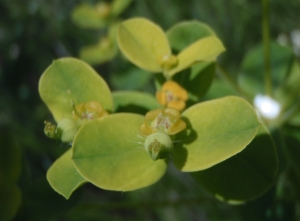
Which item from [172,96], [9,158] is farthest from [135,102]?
[9,158]

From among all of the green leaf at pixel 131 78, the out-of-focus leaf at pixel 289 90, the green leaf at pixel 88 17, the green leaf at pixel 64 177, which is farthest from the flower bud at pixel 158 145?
the green leaf at pixel 88 17

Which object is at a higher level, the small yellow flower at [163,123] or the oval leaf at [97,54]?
the small yellow flower at [163,123]

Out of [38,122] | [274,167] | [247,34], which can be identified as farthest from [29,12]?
[274,167]

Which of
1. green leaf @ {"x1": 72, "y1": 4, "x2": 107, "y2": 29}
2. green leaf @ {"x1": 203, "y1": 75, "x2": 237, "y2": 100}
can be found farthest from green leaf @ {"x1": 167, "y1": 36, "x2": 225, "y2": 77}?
green leaf @ {"x1": 72, "y1": 4, "x2": 107, "y2": 29}

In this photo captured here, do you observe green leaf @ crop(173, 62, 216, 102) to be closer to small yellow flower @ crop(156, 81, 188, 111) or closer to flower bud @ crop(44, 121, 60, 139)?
small yellow flower @ crop(156, 81, 188, 111)

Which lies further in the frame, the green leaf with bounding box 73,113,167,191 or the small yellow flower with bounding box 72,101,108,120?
the small yellow flower with bounding box 72,101,108,120

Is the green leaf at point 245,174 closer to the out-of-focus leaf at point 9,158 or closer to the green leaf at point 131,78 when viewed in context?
the out-of-focus leaf at point 9,158
